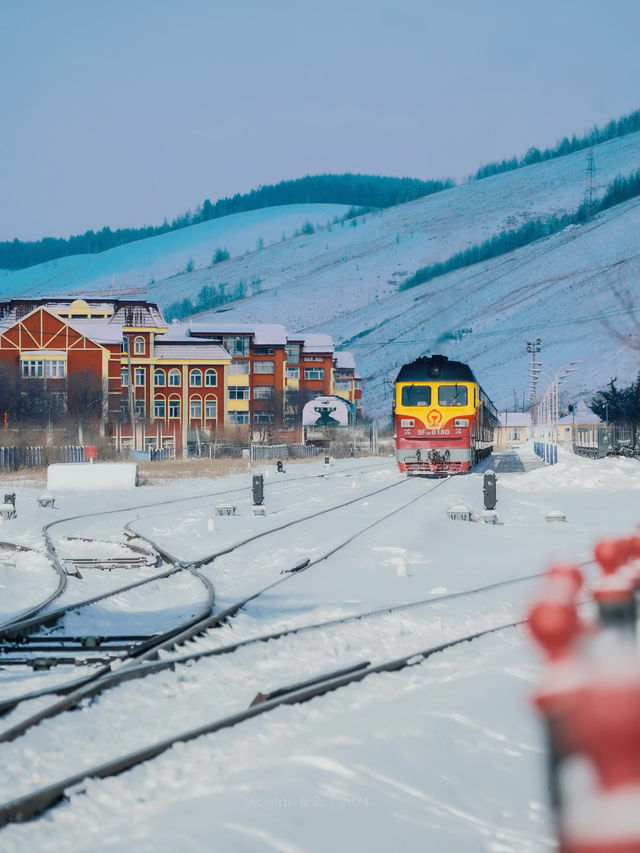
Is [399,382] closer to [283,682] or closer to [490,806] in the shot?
[283,682]

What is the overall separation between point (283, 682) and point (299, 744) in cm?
195

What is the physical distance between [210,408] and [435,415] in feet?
144

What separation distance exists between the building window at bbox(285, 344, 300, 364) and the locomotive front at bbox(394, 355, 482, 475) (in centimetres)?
6453

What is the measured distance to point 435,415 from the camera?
3347 cm

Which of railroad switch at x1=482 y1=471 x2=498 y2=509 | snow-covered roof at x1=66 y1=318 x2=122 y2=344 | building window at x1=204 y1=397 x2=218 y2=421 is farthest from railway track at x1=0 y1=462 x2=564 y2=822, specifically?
building window at x1=204 y1=397 x2=218 y2=421

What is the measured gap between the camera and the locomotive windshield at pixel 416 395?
33.8 m

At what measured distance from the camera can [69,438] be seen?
5506cm

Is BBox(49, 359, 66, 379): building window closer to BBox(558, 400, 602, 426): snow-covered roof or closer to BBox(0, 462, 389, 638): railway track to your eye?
BBox(0, 462, 389, 638): railway track

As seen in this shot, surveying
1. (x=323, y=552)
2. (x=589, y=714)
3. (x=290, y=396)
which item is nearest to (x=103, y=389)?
(x=290, y=396)

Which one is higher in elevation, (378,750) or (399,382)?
(399,382)

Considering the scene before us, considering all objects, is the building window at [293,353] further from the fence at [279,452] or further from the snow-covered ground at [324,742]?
the snow-covered ground at [324,742]

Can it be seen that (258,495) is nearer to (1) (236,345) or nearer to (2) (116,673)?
(2) (116,673)

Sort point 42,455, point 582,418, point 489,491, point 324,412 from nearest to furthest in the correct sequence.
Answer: point 489,491, point 42,455, point 324,412, point 582,418


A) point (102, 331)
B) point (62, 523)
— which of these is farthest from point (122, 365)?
point (62, 523)
